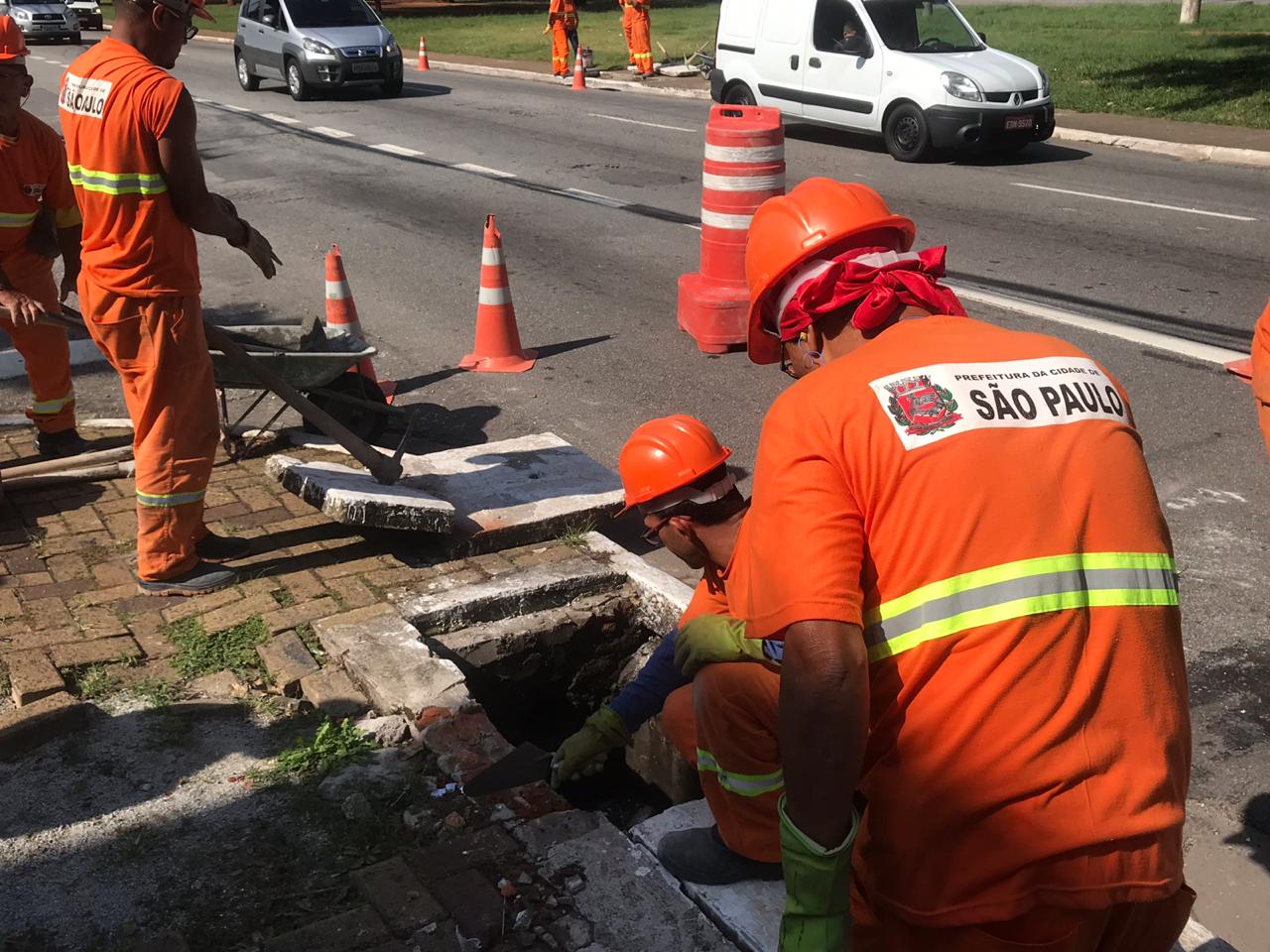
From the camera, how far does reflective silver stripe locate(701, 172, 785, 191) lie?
786cm

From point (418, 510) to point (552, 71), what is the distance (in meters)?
22.0

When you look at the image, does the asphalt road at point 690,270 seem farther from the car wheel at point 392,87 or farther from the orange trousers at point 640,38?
the orange trousers at point 640,38

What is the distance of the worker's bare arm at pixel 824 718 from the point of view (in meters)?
1.73

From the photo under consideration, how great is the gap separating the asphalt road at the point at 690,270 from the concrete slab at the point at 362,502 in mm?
1571

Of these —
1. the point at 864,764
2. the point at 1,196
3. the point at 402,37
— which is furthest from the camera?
the point at 402,37

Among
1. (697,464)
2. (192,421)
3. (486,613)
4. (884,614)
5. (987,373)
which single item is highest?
(987,373)

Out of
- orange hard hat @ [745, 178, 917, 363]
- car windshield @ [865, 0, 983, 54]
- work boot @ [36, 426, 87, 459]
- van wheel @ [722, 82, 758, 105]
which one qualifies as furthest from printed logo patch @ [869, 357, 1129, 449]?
van wheel @ [722, 82, 758, 105]

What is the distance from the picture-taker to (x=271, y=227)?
1162 cm

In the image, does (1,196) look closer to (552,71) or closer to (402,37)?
(552,71)

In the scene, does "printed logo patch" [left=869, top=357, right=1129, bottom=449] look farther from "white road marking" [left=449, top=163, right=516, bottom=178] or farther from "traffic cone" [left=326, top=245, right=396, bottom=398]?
"white road marking" [left=449, top=163, right=516, bottom=178]

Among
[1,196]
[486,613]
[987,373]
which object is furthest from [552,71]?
[987,373]

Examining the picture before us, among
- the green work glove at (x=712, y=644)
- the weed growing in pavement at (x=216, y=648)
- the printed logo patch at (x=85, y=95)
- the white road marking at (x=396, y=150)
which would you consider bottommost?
the weed growing in pavement at (x=216, y=648)

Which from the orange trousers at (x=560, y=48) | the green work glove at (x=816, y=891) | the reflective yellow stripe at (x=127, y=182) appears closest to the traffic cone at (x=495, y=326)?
the reflective yellow stripe at (x=127, y=182)

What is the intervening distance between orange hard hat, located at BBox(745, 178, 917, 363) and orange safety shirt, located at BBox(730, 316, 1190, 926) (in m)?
A: 0.45
